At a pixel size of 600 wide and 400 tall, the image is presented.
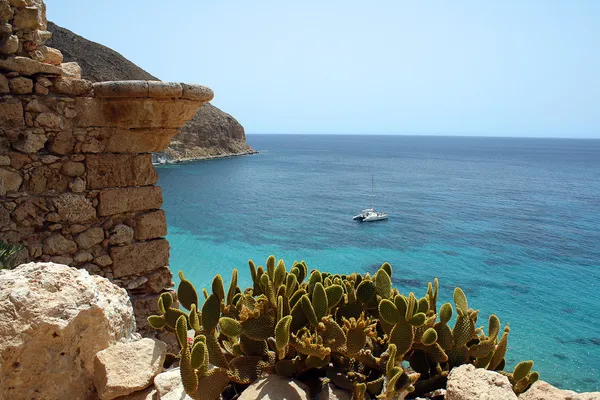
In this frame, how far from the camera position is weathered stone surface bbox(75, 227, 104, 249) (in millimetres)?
4859

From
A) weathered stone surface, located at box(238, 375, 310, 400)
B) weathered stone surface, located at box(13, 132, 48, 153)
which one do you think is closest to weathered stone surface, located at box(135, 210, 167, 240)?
weathered stone surface, located at box(13, 132, 48, 153)

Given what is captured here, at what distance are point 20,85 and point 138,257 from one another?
203 centimetres

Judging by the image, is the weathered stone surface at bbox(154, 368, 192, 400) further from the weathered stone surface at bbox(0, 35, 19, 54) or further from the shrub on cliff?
the weathered stone surface at bbox(0, 35, 19, 54)

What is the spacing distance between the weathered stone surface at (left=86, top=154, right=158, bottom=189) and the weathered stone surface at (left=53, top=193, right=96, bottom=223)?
0.18m

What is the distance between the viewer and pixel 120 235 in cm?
509

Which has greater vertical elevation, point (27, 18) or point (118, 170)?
point (27, 18)

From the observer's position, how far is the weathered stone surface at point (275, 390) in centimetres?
244

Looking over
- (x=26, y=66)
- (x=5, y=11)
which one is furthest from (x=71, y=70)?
(x=5, y=11)

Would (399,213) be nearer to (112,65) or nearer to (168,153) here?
(112,65)

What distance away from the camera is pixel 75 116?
187 inches

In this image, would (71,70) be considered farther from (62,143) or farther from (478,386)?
(478,386)

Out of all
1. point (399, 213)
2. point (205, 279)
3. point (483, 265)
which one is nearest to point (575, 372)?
point (483, 265)

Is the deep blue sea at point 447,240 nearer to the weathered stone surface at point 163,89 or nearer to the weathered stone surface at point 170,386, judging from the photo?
the weathered stone surface at point 163,89

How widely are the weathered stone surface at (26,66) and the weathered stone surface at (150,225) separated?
1.70 m
